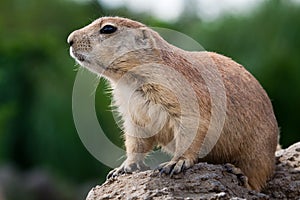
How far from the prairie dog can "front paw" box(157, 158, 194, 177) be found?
0.28 feet

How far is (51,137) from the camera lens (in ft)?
48.7

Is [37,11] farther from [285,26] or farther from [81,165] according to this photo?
[285,26]

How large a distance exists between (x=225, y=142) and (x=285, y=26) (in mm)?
9596

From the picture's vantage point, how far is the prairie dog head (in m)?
4.63

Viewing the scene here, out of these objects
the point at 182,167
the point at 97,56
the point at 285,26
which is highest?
the point at 97,56

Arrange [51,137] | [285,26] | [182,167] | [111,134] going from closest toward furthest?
1. [182,167]
2. [111,134]
3. [285,26]
4. [51,137]

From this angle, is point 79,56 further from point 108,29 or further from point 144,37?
point 144,37

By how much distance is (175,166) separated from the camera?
4.20 metres

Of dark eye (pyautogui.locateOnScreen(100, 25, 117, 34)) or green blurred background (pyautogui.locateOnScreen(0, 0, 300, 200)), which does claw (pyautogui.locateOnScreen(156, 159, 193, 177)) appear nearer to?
dark eye (pyautogui.locateOnScreen(100, 25, 117, 34))

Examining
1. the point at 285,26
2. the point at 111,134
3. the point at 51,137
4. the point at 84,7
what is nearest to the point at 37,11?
the point at 84,7

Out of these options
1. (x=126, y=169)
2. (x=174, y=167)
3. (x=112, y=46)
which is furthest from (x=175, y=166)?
(x=112, y=46)

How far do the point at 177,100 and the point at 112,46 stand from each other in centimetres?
49

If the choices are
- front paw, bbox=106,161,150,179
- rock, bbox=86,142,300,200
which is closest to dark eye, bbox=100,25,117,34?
front paw, bbox=106,161,150,179

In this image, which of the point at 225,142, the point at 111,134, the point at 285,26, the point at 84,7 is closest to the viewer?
the point at 225,142
